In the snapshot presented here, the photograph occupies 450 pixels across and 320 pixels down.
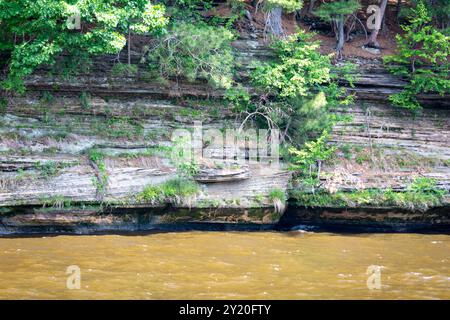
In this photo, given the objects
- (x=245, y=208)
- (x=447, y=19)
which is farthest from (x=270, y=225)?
(x=447, y=19)

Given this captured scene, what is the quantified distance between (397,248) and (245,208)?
4097mm

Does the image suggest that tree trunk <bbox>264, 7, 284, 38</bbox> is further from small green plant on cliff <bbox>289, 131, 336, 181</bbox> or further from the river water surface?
the river water surface

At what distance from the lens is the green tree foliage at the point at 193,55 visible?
17797 millimetres

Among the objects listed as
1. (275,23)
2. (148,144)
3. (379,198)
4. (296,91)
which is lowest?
(379,198)

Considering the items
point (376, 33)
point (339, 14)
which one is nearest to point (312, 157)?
point (339, 14)

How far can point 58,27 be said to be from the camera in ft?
53.2

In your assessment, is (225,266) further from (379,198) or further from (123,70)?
(123,70)

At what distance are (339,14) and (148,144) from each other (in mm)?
7663

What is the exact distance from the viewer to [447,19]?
67.9 feet

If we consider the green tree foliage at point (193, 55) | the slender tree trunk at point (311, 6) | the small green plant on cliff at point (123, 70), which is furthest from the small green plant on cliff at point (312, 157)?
the slender tree trunk at point (311, 6)

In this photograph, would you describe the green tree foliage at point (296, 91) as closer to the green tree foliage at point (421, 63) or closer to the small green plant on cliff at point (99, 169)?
the green tree foliage at point (421, 63)

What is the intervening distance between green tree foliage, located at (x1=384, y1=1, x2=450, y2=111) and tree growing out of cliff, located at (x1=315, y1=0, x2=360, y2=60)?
166cm

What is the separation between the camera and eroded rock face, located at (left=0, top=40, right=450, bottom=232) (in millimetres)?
16375

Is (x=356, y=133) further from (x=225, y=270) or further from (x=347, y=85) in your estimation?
(x=225, y=270)
